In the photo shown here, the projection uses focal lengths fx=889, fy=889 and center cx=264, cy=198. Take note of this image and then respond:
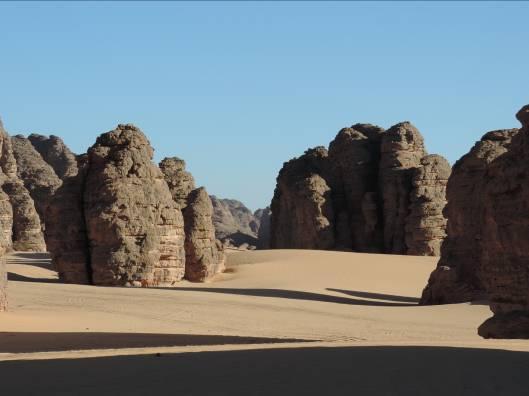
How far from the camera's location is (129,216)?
24.7m

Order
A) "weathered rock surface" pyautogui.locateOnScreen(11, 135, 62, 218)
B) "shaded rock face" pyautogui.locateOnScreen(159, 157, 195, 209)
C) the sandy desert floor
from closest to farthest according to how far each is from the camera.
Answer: the sandy desert floor, "shaded rock face" pyautogui.locateOnScreen(159, 157, 195, 209), "weathered rock surface" pyautogui.locateOnScreen(11, 135, 62, 218)

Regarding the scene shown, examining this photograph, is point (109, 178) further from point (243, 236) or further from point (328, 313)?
point (243, 236)

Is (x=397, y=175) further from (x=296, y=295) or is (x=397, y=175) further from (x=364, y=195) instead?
(x=296, y=295)

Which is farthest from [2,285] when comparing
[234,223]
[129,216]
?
[234,223]

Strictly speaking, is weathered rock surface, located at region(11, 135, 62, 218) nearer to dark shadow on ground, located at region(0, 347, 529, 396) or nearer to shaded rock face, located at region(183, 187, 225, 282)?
shaded rock face, located at region(183, 187, 225, 282)

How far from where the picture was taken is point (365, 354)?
10.0 m

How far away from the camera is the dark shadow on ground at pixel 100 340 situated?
43.1ft

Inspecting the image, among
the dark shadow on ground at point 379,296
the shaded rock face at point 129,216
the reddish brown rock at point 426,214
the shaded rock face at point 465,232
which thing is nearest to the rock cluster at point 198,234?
the dark shadow on ground at point 379,296

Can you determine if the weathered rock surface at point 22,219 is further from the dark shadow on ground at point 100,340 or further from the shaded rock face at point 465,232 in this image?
the dark shadow on ground at point 100,340

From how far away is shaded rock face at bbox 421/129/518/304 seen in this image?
24.1 meters

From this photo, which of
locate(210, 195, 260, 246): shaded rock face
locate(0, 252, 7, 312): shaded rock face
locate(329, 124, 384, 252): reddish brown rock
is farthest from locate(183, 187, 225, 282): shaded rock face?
locate(210, 195, 260, 246): shaded rock face

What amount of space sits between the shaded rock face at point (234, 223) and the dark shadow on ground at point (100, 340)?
171ft

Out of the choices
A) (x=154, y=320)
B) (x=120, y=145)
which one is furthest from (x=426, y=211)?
(x=154, y=320)

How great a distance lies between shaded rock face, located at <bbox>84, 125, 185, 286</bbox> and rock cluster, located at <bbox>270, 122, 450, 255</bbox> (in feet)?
59.5
